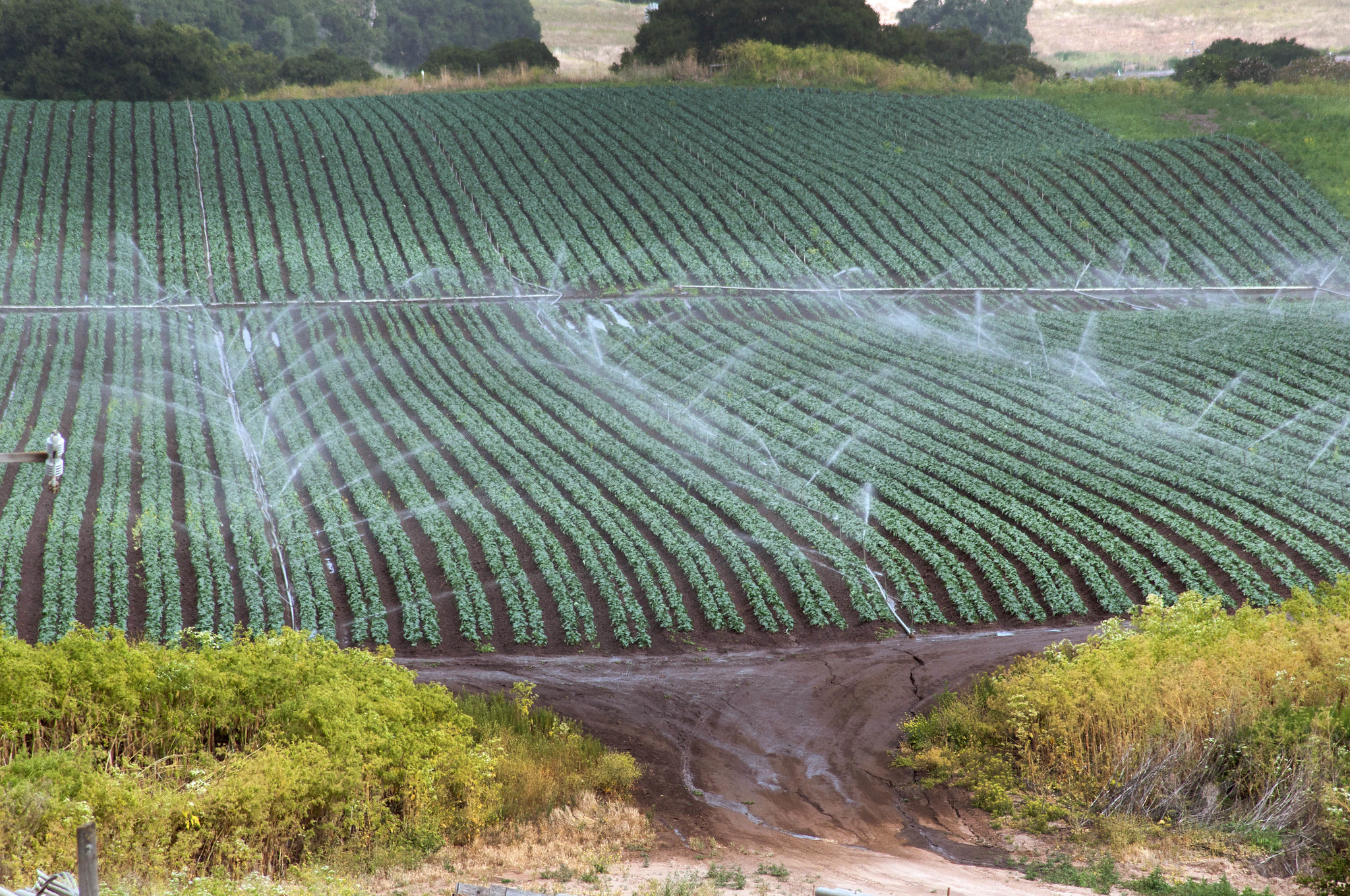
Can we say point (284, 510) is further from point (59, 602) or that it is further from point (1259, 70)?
point (1259, 70)

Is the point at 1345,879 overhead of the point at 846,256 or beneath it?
beneath

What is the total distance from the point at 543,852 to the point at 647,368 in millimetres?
19640

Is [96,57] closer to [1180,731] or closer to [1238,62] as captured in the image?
[1180,731]

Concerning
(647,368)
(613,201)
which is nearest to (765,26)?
(613,201)

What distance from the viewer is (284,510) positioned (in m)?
20.9

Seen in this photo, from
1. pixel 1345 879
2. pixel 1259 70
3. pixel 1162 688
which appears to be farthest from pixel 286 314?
pixel 1259 70

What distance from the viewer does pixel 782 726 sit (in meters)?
15.2

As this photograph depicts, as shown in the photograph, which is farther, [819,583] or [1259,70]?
[1259,70]

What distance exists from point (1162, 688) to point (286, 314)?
2756cm

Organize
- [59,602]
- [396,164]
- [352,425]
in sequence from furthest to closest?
1. [396,164]
2. [352,425]
3. [59,602]

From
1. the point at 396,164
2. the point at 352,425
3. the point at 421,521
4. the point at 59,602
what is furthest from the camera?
the point at 396,164

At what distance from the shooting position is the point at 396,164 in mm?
42500

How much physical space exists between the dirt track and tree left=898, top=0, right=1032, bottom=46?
2793 inches

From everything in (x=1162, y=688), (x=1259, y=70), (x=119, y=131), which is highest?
(x=1259, y=70)
